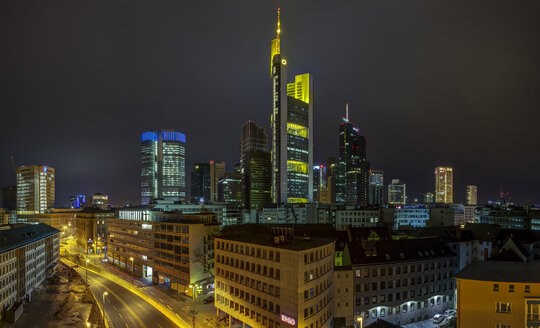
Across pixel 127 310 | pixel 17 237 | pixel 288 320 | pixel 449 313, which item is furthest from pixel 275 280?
pixel 17 237

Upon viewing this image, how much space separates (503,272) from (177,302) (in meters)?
71.3

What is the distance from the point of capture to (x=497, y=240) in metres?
107

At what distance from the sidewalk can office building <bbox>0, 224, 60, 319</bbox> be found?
21.2 meters

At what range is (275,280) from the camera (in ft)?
191

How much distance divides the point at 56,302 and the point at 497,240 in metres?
133

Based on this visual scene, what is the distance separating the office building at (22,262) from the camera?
71.1 meters

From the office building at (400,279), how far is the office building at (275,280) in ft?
28.7

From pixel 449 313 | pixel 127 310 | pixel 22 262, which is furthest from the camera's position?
pixel 22 262

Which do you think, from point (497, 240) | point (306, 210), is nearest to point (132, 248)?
point (306, 210)

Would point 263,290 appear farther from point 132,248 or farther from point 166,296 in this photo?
point 132,248

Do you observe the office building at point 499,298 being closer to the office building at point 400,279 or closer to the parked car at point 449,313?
the office building at point 400,279

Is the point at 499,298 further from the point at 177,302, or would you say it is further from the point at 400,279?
the point at 177,302

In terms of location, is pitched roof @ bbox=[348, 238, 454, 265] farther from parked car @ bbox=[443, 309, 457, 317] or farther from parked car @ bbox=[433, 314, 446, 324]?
parked car @ bbox=[433, 314, 446, 324]

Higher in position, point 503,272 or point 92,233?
point 503,272
